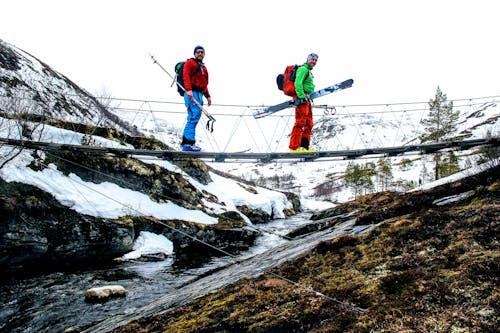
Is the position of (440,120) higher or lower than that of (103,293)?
higher

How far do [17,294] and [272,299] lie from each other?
1174cm

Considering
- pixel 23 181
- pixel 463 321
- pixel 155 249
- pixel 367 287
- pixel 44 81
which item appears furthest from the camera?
pixel 44 81

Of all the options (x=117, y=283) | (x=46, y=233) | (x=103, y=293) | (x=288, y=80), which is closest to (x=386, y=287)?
(x=288, y=80)

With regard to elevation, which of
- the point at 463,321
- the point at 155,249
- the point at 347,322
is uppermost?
the point at 463,321

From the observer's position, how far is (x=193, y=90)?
10.0 metres

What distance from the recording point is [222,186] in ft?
141

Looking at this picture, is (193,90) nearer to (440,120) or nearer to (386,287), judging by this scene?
(386,287)

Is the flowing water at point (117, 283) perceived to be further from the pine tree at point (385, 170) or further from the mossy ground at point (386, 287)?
the pine tree at point (385, 170)

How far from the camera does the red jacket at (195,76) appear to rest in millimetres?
9406

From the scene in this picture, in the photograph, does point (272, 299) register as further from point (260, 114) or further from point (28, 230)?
point (28, 230)

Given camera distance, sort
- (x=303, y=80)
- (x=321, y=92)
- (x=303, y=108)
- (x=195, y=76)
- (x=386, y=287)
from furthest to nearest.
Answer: (x=321, y=92)
(x=195, y=76)
(x=303, y=108)
(x=303, y=80)
(x=386, y=287)

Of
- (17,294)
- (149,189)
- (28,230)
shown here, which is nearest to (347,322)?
(17,294)

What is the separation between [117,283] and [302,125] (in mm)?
10899

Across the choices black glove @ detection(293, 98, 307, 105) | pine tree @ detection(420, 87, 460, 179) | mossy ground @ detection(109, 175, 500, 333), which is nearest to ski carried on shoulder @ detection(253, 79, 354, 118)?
black glove @ detection(293, 98, 307, 105)
